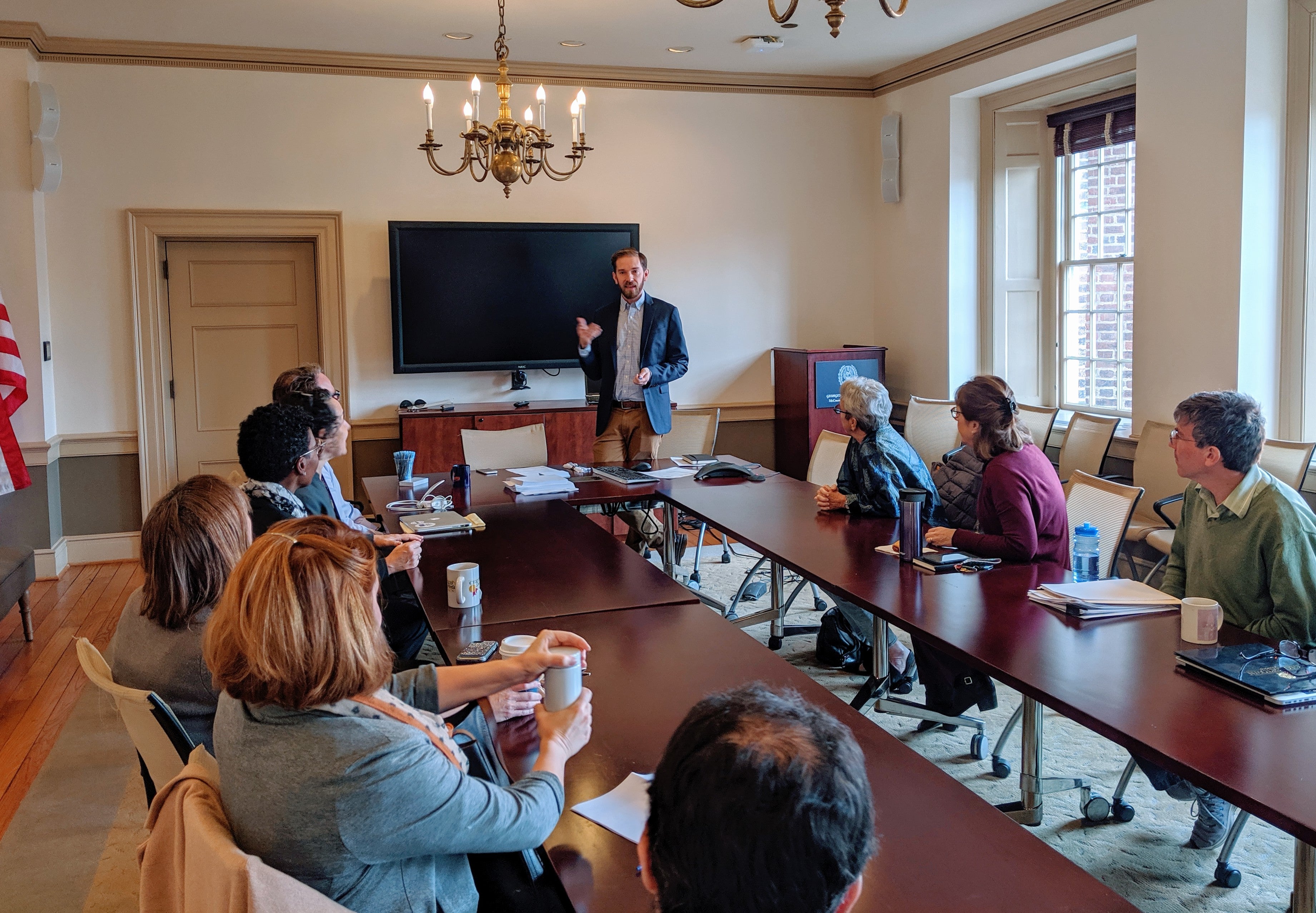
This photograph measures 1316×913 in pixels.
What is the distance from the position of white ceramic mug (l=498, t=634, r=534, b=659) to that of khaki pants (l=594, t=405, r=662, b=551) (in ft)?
10.8

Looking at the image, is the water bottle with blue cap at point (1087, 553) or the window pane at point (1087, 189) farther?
the window pane at point (1087, 189)

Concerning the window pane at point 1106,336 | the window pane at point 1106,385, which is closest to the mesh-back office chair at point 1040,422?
the window pane at point 1106,385

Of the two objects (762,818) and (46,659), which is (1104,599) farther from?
(46,659)

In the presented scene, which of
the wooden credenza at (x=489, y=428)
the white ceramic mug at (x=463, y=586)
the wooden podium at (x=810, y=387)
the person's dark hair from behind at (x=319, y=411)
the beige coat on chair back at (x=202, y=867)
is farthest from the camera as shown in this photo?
the wooden podium at (x=810, y=387)

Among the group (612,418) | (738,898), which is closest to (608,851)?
(738,898)

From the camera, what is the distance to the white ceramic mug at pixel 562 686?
1.78 metres

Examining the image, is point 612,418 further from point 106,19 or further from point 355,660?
point 355,660

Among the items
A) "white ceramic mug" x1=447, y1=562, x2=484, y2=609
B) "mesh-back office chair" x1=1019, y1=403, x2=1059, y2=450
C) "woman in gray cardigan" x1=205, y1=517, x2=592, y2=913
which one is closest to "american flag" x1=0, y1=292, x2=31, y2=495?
"white ceramic mug" x1=447, y1=562, x2=484, y2=609

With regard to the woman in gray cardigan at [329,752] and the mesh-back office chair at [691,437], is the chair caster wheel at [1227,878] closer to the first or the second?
the woman in gray cardigan at [329,752]

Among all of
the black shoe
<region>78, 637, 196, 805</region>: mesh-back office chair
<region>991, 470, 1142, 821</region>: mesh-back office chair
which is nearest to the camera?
<region>78, 637, 196, 805</region>: mesh-back office chair

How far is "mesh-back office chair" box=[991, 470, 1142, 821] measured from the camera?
2945 millimetres

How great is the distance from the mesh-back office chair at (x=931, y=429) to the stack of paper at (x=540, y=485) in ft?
8.83

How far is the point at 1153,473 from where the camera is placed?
4.92 metres

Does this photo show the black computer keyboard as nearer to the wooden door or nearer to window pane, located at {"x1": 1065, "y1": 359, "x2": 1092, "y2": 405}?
the wooden door
